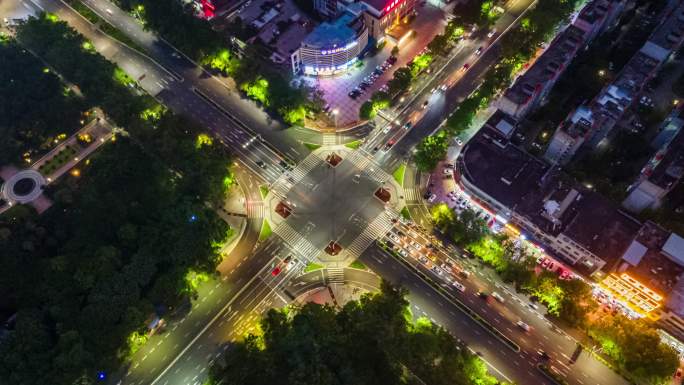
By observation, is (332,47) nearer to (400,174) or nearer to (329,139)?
(329,139)

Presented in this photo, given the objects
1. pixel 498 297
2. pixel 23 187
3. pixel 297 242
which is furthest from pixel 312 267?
pixel 23 187

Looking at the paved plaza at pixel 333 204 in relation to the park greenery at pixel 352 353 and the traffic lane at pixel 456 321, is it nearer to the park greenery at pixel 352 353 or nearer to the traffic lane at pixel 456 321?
the traffic lane at pixel 456 321

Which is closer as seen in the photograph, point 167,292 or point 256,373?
point 256,373

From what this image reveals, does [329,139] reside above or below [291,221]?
above

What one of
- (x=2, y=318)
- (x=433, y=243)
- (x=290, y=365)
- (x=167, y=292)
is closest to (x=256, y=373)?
(x=290, y=365)

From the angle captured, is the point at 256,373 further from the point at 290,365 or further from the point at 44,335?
the point at 44,335

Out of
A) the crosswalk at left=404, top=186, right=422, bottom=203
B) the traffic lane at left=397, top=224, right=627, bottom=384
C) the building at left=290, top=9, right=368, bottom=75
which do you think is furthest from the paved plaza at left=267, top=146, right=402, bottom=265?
the building at left=290, top=9, right=368, bottom=75
